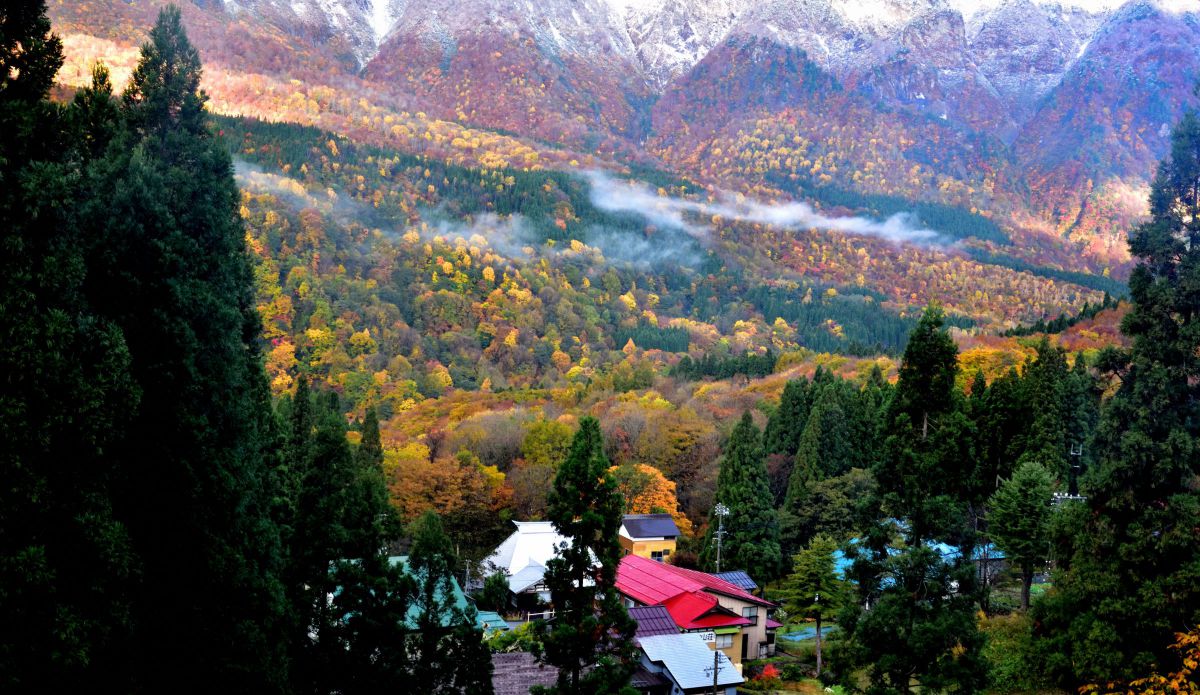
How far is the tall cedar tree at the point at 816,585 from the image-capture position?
101ft

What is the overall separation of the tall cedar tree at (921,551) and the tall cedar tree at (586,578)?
183 inches

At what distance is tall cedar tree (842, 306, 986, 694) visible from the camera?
56.7ft

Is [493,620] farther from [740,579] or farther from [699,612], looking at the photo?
[740,579]

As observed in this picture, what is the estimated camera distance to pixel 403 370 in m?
103

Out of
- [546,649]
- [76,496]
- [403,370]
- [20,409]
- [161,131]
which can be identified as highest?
[161,131]

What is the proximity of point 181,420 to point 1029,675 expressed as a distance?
1905 cm

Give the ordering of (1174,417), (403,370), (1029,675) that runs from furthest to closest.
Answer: (403,370), (1029,675), (1174,417)

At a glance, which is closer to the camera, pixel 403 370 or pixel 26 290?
pixel 26 290

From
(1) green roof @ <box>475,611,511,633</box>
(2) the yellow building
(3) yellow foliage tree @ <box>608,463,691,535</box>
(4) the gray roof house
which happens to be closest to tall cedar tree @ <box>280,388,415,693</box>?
(4) the gray roof house

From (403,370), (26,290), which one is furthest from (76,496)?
(403,370)

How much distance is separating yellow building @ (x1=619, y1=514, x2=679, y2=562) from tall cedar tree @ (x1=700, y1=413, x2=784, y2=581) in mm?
5116

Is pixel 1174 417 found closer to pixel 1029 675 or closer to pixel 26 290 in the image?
Answer: pixel 1029 675

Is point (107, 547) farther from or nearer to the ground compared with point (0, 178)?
nearer to the ground

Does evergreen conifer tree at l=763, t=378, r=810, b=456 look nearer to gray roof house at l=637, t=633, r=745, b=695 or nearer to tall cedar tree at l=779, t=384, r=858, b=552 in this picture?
tall cedar tree at l=779, t=384, r=858, b=552
